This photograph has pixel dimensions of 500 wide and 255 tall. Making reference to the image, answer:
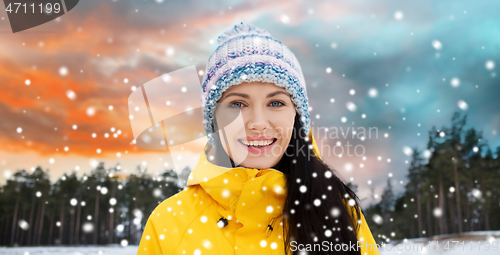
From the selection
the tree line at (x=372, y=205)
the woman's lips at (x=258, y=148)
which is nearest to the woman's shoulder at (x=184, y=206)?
the woman's lips at (x=258, y=148)

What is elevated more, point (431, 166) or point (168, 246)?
point (431, 166)

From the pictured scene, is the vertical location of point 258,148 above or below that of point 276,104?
below

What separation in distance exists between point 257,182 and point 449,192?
48.0ft

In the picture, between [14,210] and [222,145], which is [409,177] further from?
[14,210]

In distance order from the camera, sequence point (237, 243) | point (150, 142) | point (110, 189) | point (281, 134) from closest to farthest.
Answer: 1. point (237, 243)
2. point (281, 134)
3. point (150, 142)
4. point (110, 189)

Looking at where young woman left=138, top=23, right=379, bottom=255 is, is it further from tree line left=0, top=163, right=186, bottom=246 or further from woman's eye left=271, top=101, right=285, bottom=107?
tree line left=0, top=163, right=186, bottom=246

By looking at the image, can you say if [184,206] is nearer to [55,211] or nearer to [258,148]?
[258,148]

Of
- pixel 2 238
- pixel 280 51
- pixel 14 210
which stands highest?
pixel 280 51

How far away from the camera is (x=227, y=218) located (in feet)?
6.52

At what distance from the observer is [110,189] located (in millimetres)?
13602

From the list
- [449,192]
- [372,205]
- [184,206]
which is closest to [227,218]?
[184,206]

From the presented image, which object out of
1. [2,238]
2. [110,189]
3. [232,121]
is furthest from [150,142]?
[2,238]

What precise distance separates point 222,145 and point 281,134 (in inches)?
21.4

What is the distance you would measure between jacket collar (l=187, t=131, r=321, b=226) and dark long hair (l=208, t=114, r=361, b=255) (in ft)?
0.37
